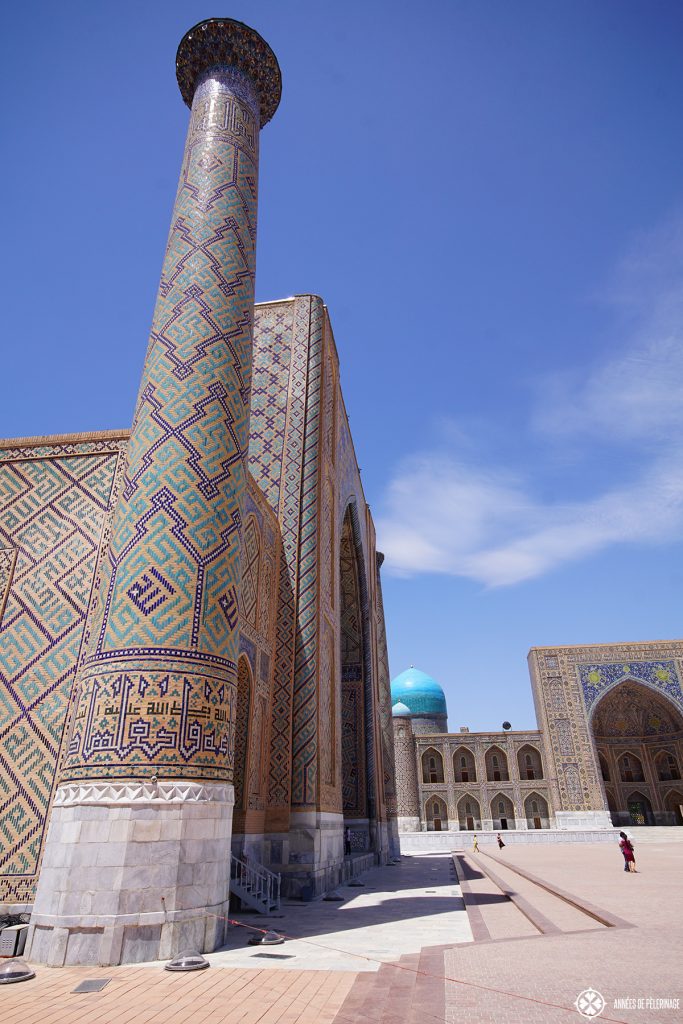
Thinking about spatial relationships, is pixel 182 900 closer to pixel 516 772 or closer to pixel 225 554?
pixel 225 554

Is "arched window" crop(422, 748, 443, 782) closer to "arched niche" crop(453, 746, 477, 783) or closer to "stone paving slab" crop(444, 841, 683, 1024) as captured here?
"arched niche" crop(453, 746, 477, 783)

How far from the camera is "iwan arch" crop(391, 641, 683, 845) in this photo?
24047 millimetres

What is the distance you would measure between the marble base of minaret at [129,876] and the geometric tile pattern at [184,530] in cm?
20

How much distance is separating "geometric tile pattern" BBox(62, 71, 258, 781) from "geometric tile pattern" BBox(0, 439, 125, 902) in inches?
32.1

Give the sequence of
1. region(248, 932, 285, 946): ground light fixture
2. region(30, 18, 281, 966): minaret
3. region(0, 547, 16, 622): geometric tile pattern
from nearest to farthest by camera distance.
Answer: region(30, 18, 281, 966): minaret, region(248, 932, 285, 946): ground light fixture, region(0, 547, 16, 622): geometric tile pattern

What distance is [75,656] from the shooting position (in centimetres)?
619

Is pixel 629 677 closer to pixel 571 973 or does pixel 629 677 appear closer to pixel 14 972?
pixel 571 973

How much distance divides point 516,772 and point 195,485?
2687 cm

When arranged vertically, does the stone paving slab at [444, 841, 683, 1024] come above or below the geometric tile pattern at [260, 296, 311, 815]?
below

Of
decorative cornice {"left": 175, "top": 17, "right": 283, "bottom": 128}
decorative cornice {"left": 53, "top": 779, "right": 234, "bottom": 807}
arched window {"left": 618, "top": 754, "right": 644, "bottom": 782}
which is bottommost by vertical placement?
decorative cornice {"left": 53, "top": 779, "right": 234, "bottom": 807}

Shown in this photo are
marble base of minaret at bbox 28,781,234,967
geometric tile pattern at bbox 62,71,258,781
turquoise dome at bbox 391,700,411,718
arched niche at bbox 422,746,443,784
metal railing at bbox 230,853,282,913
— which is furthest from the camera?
arched niche at bbox 422,746,443,784

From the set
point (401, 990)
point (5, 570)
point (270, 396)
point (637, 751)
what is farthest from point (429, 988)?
point (637, 751)

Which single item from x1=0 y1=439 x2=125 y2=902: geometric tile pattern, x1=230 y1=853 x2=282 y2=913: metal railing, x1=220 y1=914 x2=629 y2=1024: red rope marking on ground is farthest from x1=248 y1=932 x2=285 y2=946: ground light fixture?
x1=0 y1=439 x2=125 y2=902: geometric tile pattern

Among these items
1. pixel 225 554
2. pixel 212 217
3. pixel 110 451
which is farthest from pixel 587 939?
pixel 212 217
